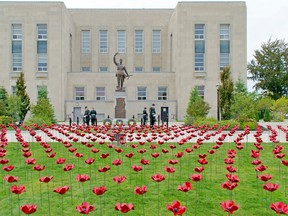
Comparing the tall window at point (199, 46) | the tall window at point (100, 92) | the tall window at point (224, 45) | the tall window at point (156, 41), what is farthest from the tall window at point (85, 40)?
the tall window at point (224, 45)

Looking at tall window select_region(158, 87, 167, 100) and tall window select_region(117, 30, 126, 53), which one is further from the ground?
tall window select_region(117, 30, 126, 53)

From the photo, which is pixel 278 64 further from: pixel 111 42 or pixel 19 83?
pixel 19 83

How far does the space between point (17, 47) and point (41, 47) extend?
135 inches

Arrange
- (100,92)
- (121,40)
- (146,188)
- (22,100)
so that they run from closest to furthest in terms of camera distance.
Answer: (146,188) < (22,100) < (100,92) < (121,40)

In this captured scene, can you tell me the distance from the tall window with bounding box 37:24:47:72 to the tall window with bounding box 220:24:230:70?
994 inches

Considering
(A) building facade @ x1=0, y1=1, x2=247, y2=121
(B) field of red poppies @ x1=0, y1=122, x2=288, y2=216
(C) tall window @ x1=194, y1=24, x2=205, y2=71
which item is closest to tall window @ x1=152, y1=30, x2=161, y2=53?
(A) building facade @ x1=0, y1=1, x2=247, y2=121

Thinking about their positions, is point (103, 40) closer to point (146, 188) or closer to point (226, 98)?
point (226, 98)

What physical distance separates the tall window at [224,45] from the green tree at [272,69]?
983 inches

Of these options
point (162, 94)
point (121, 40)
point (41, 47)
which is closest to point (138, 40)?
point (121, 40)

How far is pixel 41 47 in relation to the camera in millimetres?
51969

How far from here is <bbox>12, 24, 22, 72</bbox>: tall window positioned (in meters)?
52.0

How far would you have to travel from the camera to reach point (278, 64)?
7425 cm

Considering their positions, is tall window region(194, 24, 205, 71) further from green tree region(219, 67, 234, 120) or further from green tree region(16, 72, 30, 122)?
green tree region(16, 72, 30, 122)

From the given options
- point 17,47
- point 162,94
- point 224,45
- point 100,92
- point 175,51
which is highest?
point 224,45
